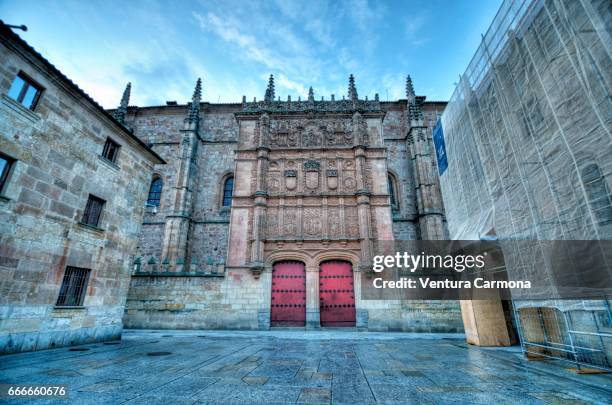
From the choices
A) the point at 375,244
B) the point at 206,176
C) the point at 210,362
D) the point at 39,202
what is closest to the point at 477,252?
the point at 375,244

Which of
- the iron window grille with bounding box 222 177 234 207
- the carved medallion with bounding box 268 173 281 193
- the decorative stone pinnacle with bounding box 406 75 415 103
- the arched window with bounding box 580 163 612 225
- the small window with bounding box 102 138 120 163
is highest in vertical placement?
the decorative stone pinnacle with bounding box 406 75 415 103

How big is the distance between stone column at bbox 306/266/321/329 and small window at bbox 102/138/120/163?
10016 mm

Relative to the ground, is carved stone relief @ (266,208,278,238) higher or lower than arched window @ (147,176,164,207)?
lower

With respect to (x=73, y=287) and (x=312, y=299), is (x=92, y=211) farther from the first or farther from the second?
(x=312, y=299)

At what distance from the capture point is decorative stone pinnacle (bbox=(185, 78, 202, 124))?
2191 cm

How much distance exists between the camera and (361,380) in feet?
13.7

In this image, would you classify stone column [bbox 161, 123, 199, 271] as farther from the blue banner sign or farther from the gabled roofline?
the blue banner sign

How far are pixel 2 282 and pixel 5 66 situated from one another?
5.22 meters

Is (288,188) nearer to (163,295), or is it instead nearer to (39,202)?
(163,295)

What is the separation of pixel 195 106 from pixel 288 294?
17.6 m

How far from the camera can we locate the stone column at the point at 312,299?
13.4 metres

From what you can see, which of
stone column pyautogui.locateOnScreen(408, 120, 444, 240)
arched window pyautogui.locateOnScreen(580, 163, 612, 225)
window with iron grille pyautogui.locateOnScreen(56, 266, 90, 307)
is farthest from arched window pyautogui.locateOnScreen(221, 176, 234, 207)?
arched window pyautogui.locateOnScreen(580, 163, 612, 225)

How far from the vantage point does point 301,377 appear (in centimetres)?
431

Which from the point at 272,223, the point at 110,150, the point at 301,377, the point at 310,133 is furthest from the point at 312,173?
the point at 301,377
